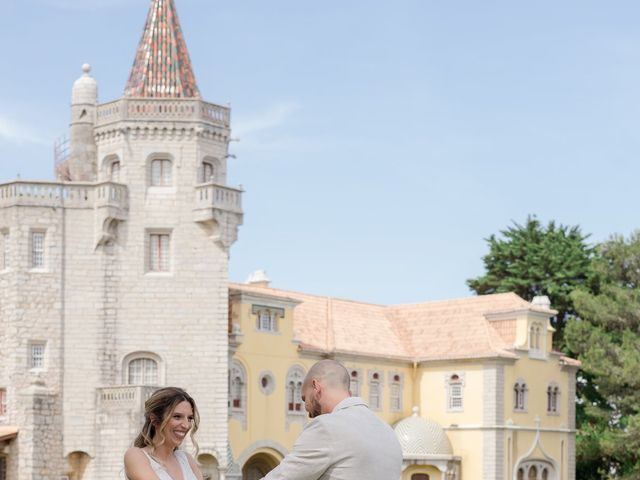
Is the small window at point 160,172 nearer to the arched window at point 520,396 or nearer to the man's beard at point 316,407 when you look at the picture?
the arched window at point 520,396

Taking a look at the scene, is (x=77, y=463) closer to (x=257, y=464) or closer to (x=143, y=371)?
(x=143, y=371)

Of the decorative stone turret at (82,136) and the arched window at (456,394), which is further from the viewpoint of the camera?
the arched window at (456,394)

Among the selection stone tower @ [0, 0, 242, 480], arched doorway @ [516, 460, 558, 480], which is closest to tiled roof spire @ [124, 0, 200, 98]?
stone tower @ [0, 0, 242, 480]

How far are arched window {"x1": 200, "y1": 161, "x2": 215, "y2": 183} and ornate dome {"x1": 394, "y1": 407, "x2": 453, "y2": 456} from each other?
13103 millimetres

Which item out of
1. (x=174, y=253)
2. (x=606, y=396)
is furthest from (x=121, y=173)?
(x=606, y=396)

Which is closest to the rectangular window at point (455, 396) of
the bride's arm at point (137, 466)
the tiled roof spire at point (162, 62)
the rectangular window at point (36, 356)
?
the tiled roof spire at point (162, 62)

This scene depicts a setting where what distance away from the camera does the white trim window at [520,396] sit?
173 ft

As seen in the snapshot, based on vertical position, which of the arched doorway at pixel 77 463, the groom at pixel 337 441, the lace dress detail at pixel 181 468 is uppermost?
the groom at pixel 337 441

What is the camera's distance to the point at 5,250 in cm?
4278

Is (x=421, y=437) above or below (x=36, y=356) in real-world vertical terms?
below

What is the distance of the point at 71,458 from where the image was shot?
41812 mm

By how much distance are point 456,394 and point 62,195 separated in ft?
60.9

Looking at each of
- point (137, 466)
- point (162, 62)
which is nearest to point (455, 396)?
point (162, 62)

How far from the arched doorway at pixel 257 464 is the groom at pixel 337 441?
4210 cm
